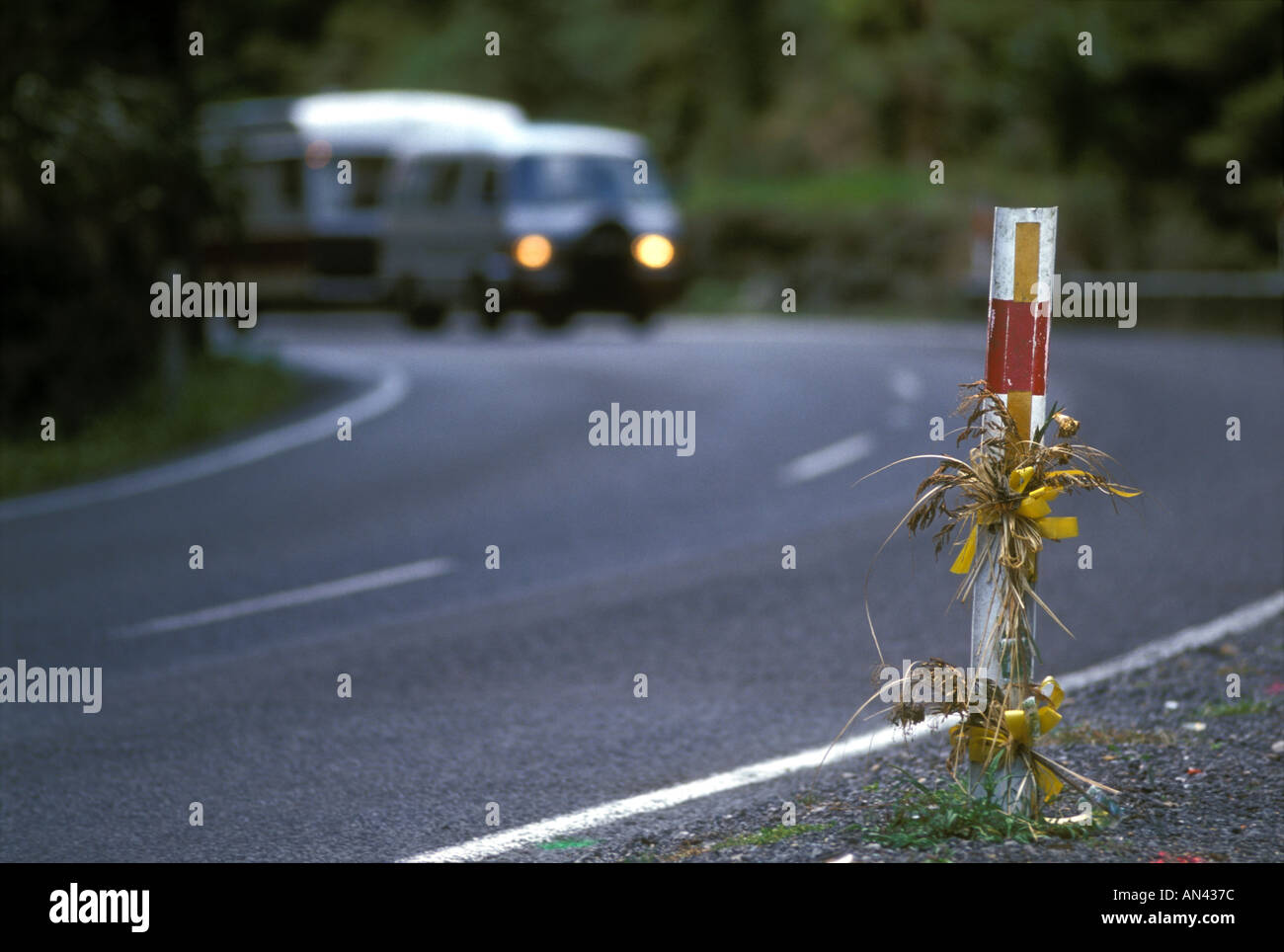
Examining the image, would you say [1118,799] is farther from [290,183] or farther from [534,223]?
[290,183]

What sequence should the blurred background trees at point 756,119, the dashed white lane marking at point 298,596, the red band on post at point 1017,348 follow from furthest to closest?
the blurred background trees at point 756,119
the dashed white lane marking at point 298,596
the red band on post at point 1017,348

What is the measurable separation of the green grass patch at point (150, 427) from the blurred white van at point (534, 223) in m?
5.72

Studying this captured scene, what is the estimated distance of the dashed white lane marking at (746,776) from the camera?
4.70 metres

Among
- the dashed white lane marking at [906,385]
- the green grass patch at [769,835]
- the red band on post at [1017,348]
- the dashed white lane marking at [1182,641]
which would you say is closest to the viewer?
the red band on post at [1017,348]

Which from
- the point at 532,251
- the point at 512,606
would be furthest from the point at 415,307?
the point at 512,606

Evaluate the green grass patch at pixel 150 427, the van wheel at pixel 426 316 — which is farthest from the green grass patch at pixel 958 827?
the van wheel at pixel 426 316

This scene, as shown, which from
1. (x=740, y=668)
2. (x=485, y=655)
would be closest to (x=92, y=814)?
(x=485, y=655)

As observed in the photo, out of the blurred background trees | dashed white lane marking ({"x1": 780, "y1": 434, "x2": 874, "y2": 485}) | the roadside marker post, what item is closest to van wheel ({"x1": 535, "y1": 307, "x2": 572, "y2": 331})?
the blurred background trees

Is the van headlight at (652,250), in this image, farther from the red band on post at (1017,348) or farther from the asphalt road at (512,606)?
the red band on post at (1017,348)

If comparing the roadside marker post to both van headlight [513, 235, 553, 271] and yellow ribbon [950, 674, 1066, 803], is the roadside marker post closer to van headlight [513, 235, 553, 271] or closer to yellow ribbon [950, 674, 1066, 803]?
yellow ribbon [950, 674, 1066, 803]

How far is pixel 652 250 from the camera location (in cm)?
2328

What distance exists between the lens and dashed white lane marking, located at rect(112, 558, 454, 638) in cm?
805

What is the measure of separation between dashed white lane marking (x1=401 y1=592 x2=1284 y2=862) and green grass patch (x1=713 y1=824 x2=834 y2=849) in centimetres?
46
